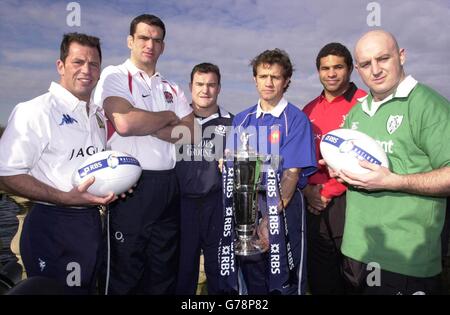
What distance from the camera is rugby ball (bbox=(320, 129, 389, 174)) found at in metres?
2.59

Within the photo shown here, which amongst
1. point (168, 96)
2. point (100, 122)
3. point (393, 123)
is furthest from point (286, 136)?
point (100, 122)

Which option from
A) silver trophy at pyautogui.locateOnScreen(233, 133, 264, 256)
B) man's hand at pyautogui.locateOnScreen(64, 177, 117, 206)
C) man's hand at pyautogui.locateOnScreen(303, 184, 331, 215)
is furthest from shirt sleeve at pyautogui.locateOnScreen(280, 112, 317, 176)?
man's hand at pyautogui.locateOnScreen(64, 177, 117, 206)

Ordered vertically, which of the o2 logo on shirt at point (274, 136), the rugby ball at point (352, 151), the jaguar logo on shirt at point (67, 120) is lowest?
the rugby ball at point (352, 151)

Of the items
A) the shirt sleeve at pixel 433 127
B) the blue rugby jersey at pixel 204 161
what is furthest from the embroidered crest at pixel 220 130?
the shirt sleeve at pixel 433 127

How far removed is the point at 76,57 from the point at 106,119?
705 mm

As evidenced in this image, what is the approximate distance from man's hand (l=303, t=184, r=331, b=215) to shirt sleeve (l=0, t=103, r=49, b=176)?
9.12 ft

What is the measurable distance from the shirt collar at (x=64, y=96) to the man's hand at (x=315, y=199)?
2.64 metres

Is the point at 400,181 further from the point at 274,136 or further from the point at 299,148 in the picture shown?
the point at 274,136

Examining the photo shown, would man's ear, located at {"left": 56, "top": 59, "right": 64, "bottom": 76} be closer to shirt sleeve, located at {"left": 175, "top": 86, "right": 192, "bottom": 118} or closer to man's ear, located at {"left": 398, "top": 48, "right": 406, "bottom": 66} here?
shirt sleeve, located at {"left": 175, "top": 86, "right": 192, "bottom": 118}

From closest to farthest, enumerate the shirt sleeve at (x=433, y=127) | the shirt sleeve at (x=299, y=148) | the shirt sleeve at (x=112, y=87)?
1. the shirt sleeve at (x=433, y=127)
2. the shirt sleeve at (x=299, y=148)
3. the shirt sleeve at (x=112, y=87)

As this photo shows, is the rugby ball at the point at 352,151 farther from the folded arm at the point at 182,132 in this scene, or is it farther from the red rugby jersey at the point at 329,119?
the folded arm at the point at 182,132

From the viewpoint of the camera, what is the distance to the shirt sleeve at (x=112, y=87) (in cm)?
366

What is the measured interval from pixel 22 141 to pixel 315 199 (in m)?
2.99

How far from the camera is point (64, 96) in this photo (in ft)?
10.7
